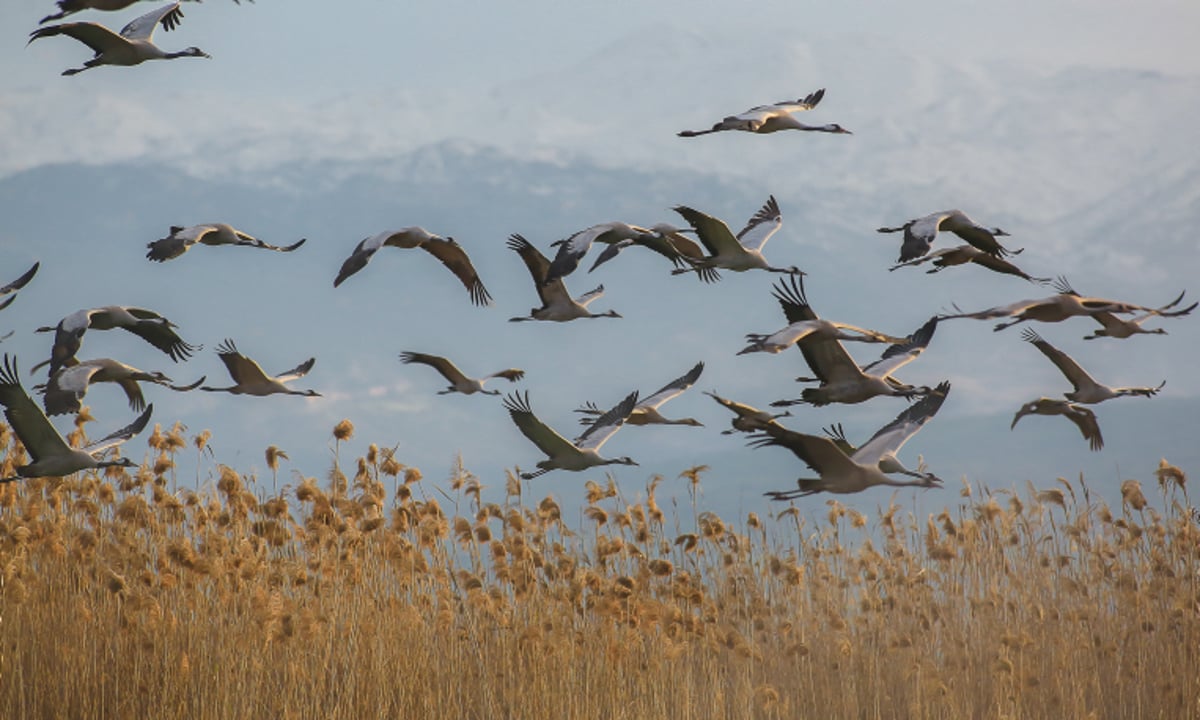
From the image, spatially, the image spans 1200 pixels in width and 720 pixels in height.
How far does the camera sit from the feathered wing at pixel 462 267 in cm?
704

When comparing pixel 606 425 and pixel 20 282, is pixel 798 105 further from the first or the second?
pixel 20 282

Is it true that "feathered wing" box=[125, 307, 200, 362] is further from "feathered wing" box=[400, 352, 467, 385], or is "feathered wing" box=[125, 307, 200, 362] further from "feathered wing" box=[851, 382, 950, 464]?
"feathered wing" box=[851, 382, 950, 464]

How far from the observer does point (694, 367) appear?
593 cm

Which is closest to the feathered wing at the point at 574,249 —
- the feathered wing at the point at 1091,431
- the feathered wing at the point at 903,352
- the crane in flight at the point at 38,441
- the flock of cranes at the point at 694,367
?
the flock of cranes at the point at 694,367

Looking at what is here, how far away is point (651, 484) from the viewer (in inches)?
267

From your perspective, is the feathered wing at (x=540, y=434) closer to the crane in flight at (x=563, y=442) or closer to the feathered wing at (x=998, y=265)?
the crane in flight at (x=563, y=442)

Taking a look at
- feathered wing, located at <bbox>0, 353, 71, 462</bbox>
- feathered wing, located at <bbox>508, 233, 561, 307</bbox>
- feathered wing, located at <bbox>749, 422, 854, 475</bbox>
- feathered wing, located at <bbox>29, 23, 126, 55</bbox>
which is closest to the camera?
feathered wing, located at <bbox>749, 422, 854, 475</bbox>

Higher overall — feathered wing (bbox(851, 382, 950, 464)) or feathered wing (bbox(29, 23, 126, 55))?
feathered wing (bbox(29, 23, 126, 55))

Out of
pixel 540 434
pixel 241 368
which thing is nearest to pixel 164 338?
pixel 241 368

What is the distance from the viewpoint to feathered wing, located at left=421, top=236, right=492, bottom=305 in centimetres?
704

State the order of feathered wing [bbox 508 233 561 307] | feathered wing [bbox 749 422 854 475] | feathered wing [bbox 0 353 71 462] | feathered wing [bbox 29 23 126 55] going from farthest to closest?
1. feathered wing [bbox 508 233 561 307]
2. feathered wing [bbox 29 23 126 55]
3. feathered wing [bbox 0 353 71 462]
4. feathered wing [bbox 749 422 854 475]

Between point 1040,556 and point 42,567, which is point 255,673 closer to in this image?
point 42,567

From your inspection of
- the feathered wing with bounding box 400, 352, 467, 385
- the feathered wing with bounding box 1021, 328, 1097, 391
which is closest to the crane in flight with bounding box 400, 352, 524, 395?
the feathered wing with bounding box 400, 352, 467, 385

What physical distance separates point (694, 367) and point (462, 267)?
1881mm
